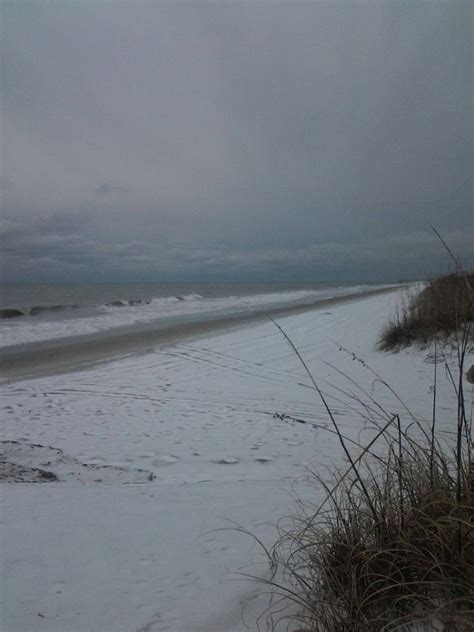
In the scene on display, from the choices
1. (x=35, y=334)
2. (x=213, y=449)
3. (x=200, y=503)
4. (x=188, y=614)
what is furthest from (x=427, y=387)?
(x=35, y=334)

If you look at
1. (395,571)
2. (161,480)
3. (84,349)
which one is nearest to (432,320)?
(161,480)

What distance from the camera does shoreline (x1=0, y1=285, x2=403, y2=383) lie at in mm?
8973

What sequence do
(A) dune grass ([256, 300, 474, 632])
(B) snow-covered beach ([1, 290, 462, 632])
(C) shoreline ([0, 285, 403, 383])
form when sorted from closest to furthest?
(A) dune grass ([256, 300, 474, 632]), (B) snow-covered beach ([1, 290, 462, 632]), (C) shoreline ([0, 285, 403, 383])

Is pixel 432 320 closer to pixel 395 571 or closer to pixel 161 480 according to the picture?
pixel 161 480

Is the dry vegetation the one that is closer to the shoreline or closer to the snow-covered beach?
the snow-covered beach

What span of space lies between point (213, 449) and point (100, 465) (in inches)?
44.5

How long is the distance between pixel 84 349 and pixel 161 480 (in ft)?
29.4

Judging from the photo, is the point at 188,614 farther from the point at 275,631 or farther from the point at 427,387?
the point at 427,387

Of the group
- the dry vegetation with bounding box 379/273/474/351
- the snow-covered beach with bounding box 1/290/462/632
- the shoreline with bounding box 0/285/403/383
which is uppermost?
the dry vegetation with bounding box 379/273/474/351

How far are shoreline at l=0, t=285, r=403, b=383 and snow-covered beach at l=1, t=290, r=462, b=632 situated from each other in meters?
1.13

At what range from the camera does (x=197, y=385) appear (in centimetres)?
707

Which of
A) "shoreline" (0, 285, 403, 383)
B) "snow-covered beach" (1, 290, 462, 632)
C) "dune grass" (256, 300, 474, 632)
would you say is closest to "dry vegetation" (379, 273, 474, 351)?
"snow-covered beach" (1, 290, 462, 632)

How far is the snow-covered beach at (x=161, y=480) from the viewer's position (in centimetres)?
179

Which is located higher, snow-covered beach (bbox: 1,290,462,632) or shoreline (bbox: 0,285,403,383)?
shoreline (bbox: 0,285,403,383)
